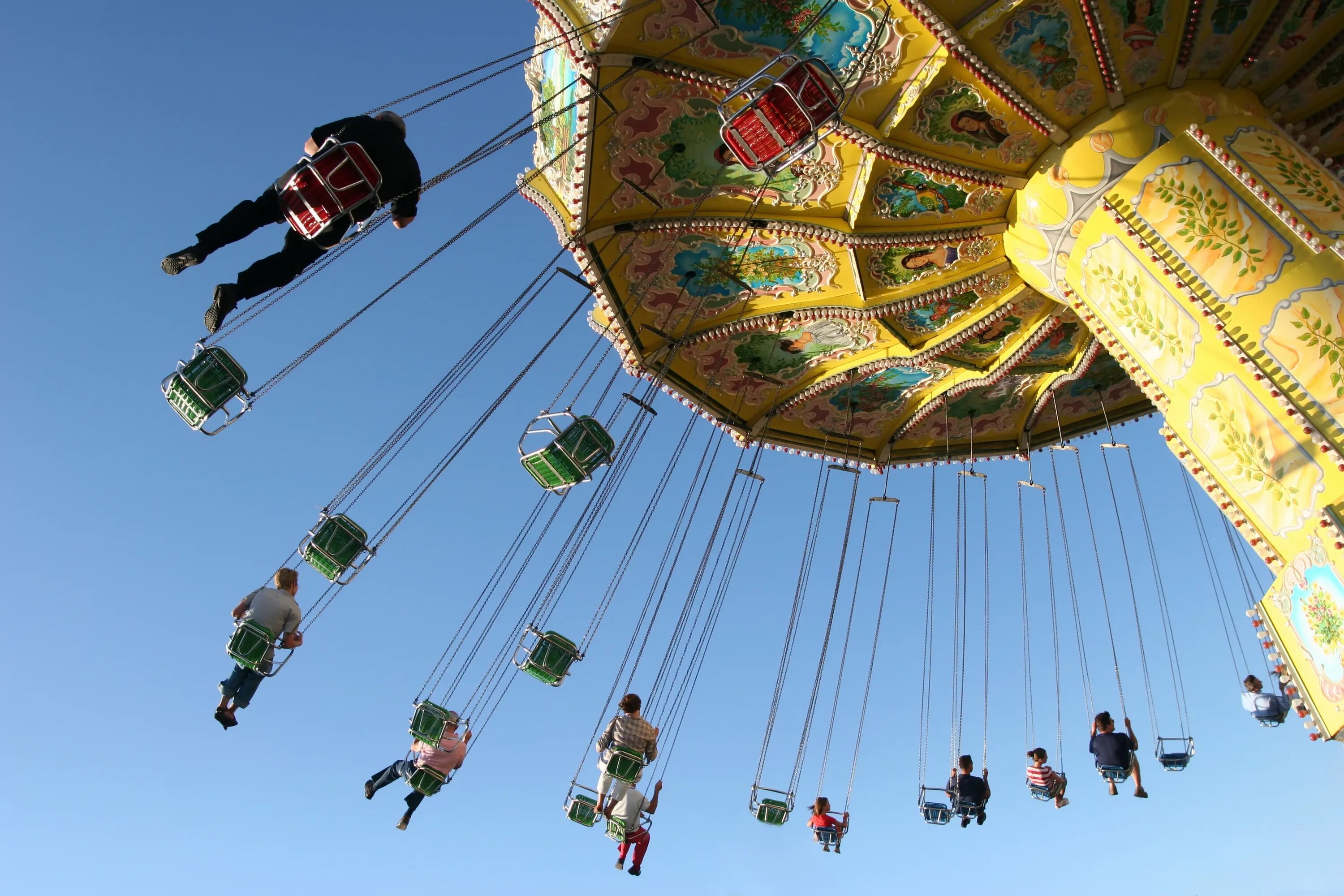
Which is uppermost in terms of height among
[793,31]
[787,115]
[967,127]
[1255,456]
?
[967,127]

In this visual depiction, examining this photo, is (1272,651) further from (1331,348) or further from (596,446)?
(596,446)

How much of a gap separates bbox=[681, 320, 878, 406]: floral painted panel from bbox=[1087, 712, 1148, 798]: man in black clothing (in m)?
4.68

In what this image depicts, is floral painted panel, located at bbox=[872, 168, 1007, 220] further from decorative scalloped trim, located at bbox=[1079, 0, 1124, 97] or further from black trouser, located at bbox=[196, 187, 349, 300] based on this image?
black trouser, located at bbox=[196, 187, 349, 300]

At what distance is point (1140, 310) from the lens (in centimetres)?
879

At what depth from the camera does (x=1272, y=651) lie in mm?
7719

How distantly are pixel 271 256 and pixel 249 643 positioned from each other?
298 centimetres

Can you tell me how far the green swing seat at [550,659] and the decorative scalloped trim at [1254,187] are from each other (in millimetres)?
6736

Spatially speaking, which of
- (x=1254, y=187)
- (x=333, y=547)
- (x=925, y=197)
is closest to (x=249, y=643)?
(x=333, y=547)

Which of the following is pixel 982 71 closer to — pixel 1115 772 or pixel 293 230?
pixel 293 230

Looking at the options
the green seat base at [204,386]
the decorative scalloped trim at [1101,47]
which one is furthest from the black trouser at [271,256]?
the decorative scalloped trim at [1101,47]

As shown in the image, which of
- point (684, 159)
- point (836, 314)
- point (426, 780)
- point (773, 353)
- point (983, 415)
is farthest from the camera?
point (983, 415)

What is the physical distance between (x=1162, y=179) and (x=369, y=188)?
6.11m

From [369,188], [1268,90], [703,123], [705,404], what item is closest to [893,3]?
[703,123]

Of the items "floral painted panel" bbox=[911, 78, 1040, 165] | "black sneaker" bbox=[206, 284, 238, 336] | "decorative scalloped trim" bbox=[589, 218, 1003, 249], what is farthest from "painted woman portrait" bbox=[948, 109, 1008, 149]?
"black sneaker" bbox=[206, 284, 238, 336]
